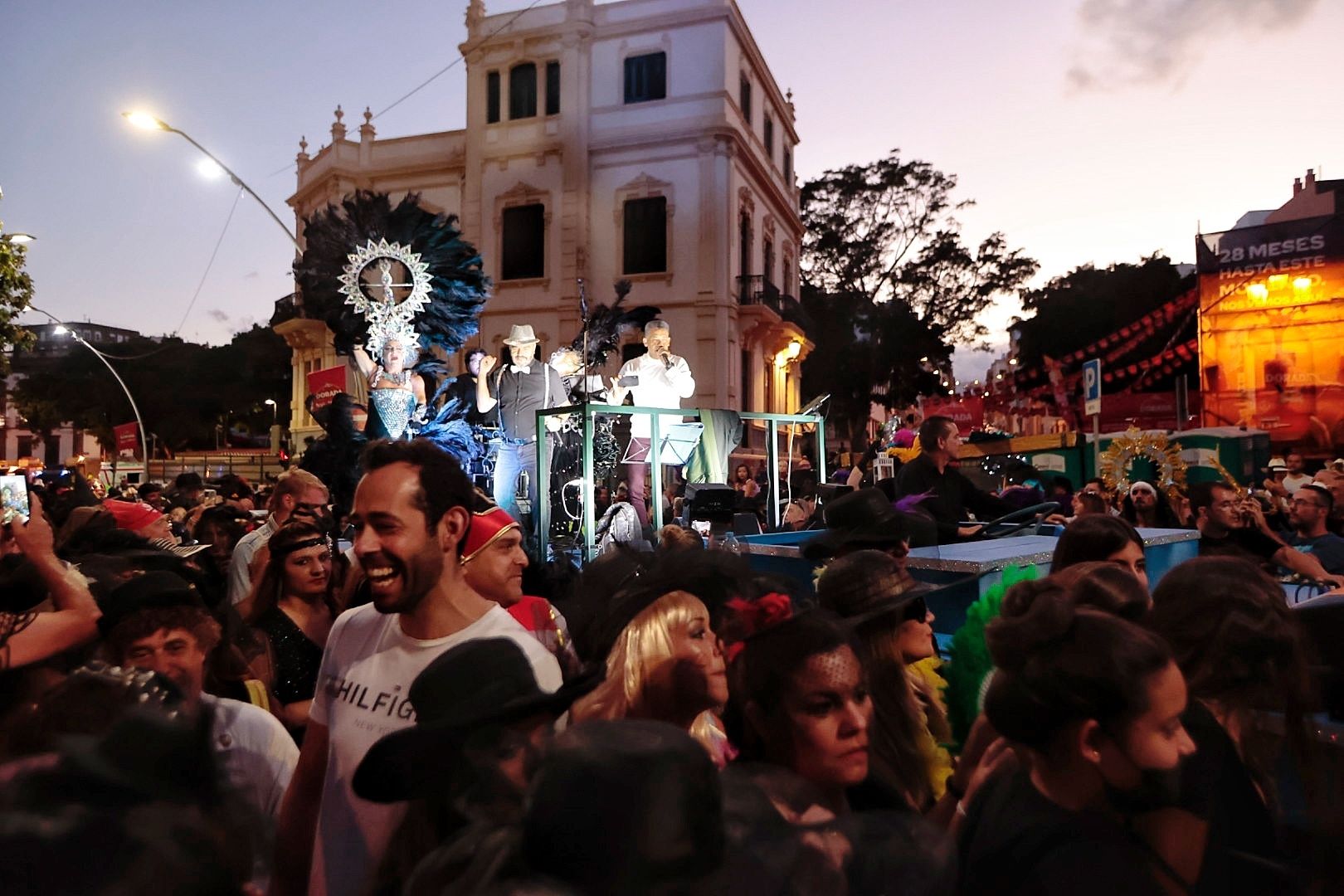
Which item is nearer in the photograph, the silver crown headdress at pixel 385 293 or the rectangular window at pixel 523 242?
the silver crown headdress at pixel 385 293

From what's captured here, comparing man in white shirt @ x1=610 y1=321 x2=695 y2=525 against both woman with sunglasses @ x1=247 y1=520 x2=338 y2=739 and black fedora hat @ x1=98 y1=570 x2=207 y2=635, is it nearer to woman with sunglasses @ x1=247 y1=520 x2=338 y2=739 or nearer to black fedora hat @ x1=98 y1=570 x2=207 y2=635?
woman with sunglasses @ x1=247 y1=520 x2=338 y2=739

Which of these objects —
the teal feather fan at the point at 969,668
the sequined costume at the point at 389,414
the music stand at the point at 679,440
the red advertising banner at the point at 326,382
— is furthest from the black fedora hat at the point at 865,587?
the red advertising banner at the point at 326,382

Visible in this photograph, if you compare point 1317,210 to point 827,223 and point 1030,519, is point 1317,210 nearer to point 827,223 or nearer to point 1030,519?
point 827,223

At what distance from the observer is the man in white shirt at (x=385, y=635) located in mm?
1947

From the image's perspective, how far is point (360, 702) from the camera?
203cm

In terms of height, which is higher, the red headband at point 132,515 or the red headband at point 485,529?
the red headband at point 485,529

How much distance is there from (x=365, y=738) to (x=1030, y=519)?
4.90m

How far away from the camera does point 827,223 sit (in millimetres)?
34562

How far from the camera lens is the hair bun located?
5.12ft

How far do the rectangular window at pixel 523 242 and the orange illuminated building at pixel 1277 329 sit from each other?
1789 cm

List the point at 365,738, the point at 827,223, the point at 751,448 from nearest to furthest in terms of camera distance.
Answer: the point at 365,738 < the point at 751,448 < the point at 827,223

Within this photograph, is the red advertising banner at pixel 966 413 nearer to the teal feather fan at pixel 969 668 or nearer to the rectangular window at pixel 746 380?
the rectangular window at pixel 746 380

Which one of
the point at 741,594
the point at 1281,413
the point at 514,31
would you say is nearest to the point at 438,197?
the point at 514,31

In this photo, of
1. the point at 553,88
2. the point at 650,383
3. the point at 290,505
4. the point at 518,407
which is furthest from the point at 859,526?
the point at 553,88
